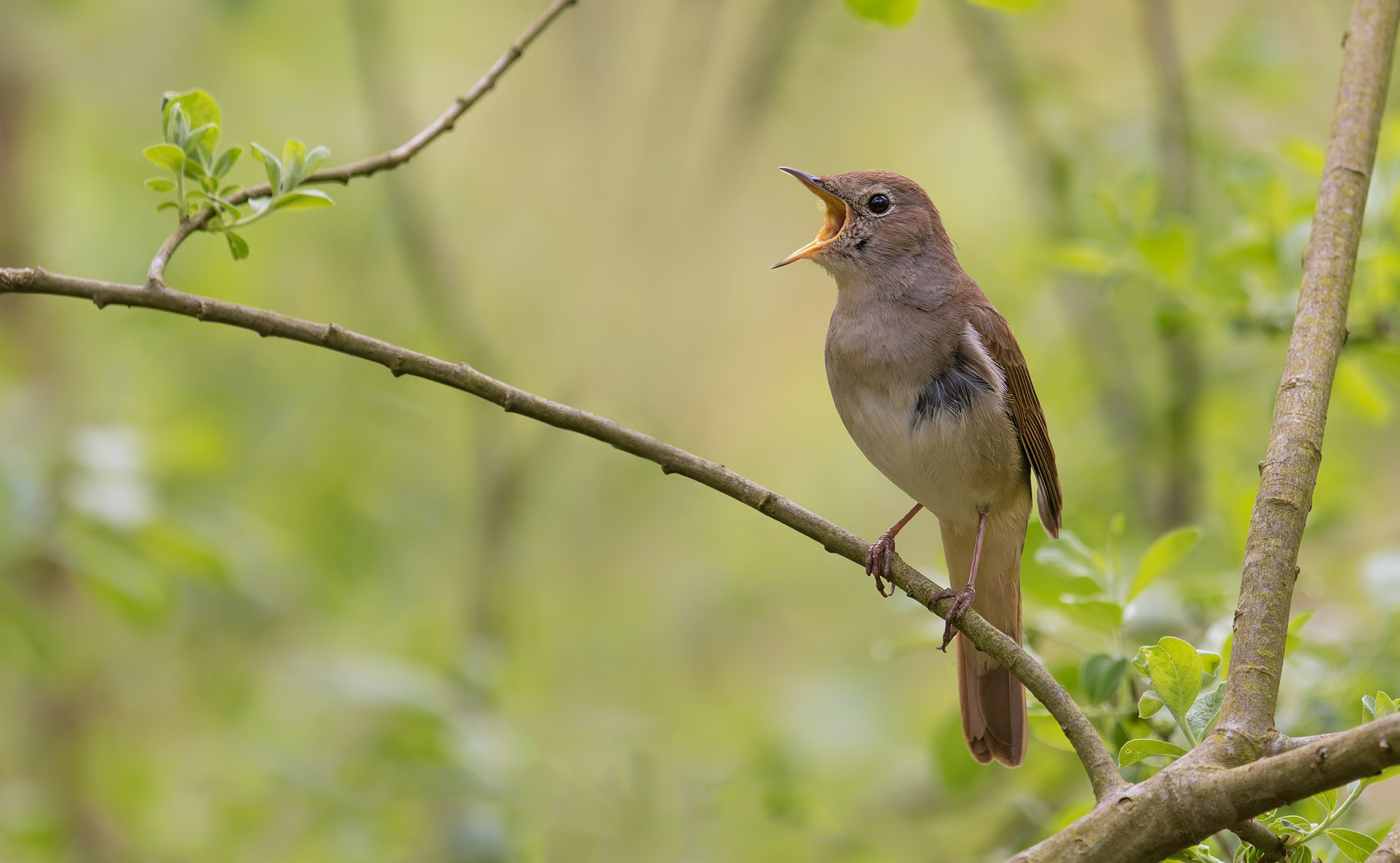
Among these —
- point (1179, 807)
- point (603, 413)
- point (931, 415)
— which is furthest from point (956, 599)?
point (603, 413)

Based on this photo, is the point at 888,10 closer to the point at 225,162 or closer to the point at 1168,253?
the point at 1168,253

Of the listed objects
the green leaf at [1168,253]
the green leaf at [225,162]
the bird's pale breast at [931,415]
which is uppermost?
the green leaf at [1168,253]

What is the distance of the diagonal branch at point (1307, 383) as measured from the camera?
6.77 feet

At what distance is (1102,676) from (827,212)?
7.00ft

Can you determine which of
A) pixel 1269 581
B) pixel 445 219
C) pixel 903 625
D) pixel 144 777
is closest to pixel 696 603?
pixel 903 625

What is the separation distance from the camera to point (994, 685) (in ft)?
11.6

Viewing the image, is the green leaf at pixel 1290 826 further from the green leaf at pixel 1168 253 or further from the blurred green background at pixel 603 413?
the green leaf at pixel 1168 253

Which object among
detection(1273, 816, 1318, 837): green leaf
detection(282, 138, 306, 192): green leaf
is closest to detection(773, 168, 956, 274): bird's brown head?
detection(282, 138, 306, 192): green leaf

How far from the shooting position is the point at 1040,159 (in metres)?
6.11

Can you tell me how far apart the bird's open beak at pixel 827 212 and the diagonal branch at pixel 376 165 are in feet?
4.47

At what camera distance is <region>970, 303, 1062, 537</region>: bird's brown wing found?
379 cm

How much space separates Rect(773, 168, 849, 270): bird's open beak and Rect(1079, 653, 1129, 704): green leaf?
5.59ft

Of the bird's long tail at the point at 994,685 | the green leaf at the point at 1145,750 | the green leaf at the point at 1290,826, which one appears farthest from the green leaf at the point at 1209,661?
the bird's long tail at the point at 994,685

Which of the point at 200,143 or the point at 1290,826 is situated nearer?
the point at 1290,826
